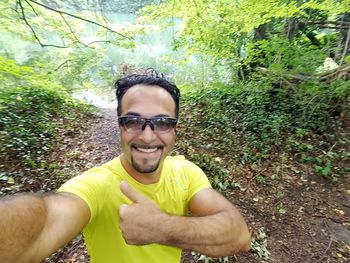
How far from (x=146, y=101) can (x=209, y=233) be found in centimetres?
92

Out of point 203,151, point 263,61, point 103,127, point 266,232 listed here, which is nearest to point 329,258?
point 266,232

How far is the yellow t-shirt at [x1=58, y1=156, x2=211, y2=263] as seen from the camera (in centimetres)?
164

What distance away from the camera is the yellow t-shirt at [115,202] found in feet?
5.39

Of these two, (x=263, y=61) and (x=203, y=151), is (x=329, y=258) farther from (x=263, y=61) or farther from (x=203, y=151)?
(x=263, y=61)

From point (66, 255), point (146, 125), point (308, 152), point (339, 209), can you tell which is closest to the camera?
point (146, 125)

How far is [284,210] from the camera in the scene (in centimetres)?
457

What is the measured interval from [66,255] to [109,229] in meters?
2.22

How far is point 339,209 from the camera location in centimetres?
464

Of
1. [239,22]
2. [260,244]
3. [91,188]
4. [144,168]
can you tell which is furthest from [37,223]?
[239,22]

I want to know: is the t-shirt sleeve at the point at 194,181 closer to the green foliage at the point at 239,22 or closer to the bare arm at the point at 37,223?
the bare arm at the point at 37,223

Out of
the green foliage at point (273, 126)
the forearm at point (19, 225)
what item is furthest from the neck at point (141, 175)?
the green foliage at point (273, 126)

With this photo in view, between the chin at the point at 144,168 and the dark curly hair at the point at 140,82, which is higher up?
the dark curly hair at the point at 140,82

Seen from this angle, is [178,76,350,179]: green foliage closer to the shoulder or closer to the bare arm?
the shoulder

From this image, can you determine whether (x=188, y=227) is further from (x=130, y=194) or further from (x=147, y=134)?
(x=147, y=134)
